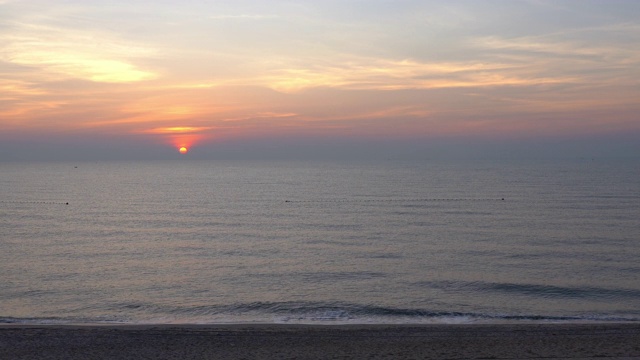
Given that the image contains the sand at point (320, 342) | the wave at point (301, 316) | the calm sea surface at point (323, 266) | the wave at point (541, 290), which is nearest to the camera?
the sand at point (320, 342)

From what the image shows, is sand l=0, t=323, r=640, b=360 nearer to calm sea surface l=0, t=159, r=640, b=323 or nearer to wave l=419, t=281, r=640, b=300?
calm sea surface l=0, t=159, r=640, b=323

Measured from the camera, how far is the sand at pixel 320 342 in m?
14.3

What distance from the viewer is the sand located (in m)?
14.3

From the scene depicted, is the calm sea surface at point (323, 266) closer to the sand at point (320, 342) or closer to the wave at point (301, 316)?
the wave at point (301, 316)

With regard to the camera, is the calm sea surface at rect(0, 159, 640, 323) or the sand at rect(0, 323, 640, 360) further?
the calm sea surface at rect(0, 159, 640, 323)

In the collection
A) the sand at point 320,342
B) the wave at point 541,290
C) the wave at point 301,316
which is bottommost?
the wave at point 541,290

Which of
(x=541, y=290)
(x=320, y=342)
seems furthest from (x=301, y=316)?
(x=541, y=290)

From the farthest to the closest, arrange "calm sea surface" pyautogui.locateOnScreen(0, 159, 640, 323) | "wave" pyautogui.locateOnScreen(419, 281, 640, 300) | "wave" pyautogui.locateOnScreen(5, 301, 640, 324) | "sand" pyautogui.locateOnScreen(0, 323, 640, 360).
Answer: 1. "wave" pyautogui.locateOnScreen(419, 281, 640, 300)
2. "calm sea surface" pyautogui.locateOnScreen(0, 159, 640, 323)
3. "wave" pyautogui.locateOnScreen(5, 301, 640, 324)
4. "sand" pyautogui.locateOnScreen(0, 323, 640, 360)

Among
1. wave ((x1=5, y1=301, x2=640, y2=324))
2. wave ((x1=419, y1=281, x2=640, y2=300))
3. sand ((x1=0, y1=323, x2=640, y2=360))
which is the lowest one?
wave ((x1=419, y1=281, x2=640, y2=300))

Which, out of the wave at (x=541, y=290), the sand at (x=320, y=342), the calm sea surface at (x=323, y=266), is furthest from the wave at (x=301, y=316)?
the wave at (x=541, y=290)

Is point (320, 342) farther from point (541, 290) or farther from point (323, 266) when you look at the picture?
point (323, 266)

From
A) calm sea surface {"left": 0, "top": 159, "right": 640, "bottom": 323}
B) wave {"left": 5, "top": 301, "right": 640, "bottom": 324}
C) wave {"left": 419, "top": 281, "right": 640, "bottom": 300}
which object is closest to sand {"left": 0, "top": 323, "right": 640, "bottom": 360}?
wave {"left": 5, "top": 301, "right": 640, "bottom": 324}

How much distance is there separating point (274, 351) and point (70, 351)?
490 centimetres

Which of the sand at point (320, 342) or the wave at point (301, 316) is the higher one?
the sand at point (320, 342)
